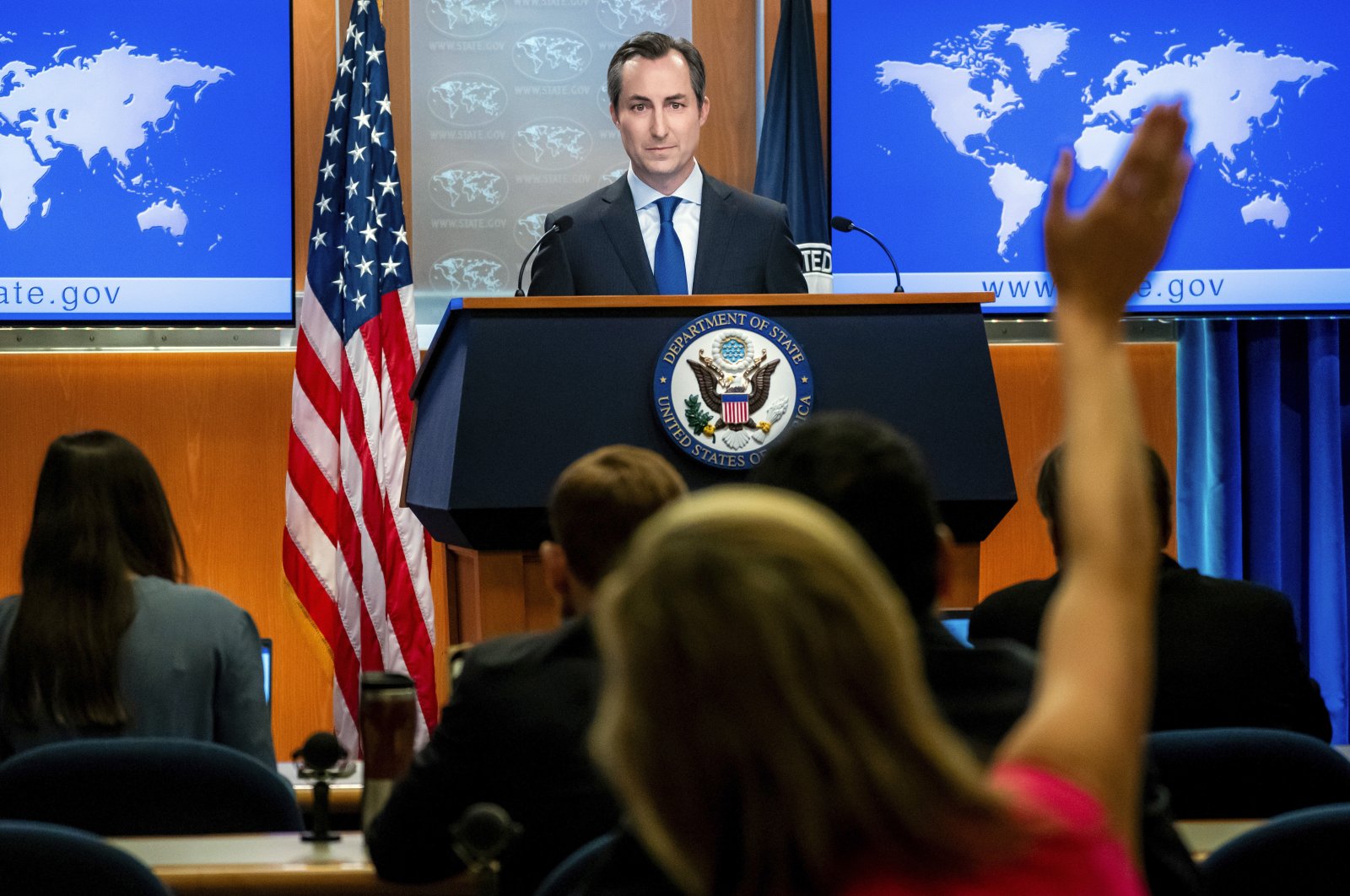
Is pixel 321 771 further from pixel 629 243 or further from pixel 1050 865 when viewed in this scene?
pixel 629 243

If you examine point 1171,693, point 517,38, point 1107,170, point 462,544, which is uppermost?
point 517,38

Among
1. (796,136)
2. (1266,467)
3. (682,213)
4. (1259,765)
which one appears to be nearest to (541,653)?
(1259,765)

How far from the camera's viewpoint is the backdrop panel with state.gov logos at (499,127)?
18.3 ft

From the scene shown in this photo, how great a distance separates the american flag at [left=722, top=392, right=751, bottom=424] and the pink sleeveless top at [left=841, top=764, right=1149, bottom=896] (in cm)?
215

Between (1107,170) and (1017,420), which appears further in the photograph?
(1017,420)

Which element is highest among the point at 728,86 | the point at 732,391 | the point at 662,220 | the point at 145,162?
the point at 728,86

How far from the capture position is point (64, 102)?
525 centimetres

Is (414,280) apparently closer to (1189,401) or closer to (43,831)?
(1189,401)

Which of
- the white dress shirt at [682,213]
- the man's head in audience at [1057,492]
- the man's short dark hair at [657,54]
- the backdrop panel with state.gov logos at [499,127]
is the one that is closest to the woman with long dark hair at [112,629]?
the man's head in audience at [1057,492]

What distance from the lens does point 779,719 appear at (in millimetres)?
724

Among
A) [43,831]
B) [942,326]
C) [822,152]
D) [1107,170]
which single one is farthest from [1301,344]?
[43,831]

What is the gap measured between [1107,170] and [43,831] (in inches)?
187

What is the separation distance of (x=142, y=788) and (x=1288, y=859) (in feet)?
4.81

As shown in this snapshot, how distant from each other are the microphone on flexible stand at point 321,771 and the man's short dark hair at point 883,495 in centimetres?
112
